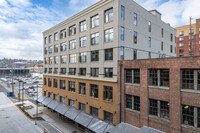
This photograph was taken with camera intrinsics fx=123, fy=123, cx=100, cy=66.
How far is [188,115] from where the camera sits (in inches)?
484

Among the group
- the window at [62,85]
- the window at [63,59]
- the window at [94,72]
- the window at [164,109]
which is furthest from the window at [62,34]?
the window at [164,109]

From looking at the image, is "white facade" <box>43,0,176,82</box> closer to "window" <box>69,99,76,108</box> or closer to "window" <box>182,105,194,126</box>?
"window" <box>69,99,76,108</box>

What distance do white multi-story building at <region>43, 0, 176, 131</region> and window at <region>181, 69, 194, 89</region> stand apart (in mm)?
8316

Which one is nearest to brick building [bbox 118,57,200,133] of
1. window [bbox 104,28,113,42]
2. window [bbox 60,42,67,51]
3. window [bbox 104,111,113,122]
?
window [bbox 104,111,113,122]

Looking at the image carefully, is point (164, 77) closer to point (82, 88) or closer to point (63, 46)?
point (82, 88)

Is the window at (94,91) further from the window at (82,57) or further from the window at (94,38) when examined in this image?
the window at (94,38)

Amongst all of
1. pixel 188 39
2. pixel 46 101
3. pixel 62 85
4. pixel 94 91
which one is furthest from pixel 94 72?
pixel 188 39

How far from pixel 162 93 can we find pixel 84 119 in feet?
44.8

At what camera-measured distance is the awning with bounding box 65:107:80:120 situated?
2315cm

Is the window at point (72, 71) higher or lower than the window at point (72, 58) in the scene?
lower

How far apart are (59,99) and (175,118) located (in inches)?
984

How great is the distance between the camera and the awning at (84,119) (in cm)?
2026

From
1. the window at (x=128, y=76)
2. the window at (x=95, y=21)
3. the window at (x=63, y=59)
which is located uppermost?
the window at (x=95, y=21)

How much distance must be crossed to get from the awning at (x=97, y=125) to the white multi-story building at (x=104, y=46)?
88 centimetres
